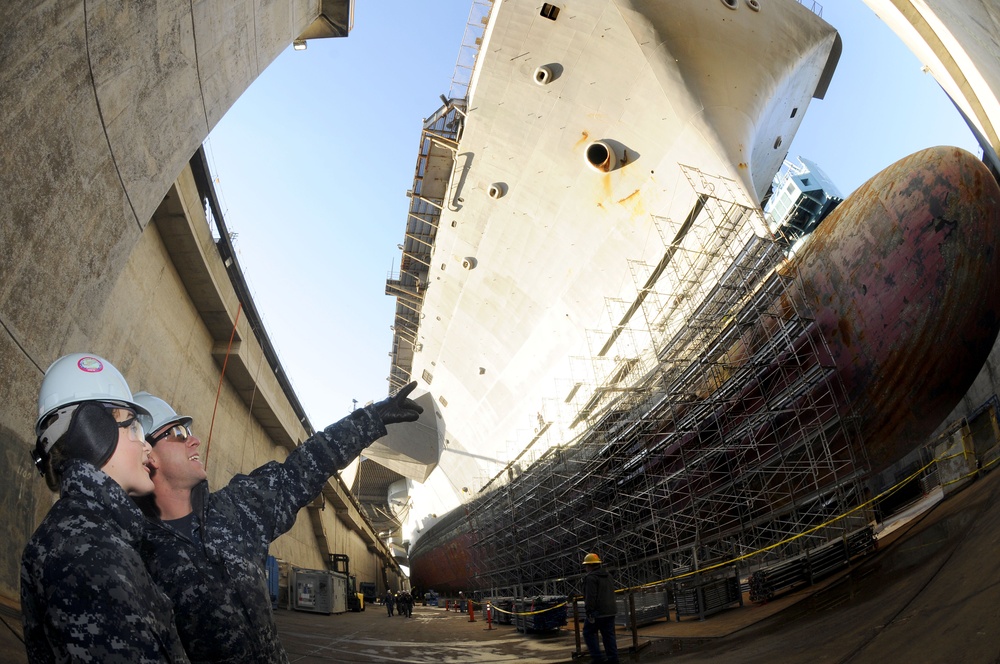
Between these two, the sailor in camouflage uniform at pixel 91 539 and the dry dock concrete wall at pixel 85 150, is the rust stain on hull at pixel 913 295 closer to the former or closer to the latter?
the dry dock concrete wall at pixel 85 150

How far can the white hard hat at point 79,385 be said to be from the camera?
1.47 m

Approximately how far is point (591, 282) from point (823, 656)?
9076 millimetres

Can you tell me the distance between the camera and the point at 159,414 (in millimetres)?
1865

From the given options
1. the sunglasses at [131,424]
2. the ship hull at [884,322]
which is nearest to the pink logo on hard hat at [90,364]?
the sunglasses at [131,424]

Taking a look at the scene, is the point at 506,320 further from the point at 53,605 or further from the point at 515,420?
the point at 53,605

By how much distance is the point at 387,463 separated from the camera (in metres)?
27.8

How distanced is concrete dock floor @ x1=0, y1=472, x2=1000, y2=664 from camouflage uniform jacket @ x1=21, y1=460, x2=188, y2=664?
1.32 metres

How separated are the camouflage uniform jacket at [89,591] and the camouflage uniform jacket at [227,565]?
21cm

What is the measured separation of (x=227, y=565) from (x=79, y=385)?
0.63 metres

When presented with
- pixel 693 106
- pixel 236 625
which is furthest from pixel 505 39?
pixel 236 625

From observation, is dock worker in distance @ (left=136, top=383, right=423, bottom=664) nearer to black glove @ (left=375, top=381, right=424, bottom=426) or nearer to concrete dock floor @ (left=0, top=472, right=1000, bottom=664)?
black glove @ (left=375, top=381, right=424, bottom=426)

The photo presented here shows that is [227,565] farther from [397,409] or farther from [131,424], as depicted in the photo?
[397,409]

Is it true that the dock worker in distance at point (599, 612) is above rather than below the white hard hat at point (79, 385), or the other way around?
below

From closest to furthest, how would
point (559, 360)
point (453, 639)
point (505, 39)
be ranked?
point (453, 639) < point (505, 39) < point (559, 360)
